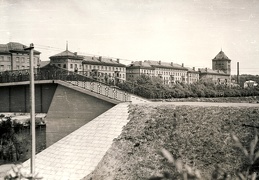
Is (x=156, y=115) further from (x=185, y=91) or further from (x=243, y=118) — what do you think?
(x=185, y=91)

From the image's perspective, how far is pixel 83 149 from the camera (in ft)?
52.5

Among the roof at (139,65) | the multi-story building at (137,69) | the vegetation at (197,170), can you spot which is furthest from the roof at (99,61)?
the vegetation at (197,170)

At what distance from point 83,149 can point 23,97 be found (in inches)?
425

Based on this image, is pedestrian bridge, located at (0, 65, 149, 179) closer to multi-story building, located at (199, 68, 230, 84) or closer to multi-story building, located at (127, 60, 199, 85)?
multi-story building, located at (127, 60, 199, 85)

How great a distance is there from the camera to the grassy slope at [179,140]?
11.9m

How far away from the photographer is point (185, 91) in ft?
175

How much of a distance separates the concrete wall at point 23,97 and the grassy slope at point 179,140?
978 cm

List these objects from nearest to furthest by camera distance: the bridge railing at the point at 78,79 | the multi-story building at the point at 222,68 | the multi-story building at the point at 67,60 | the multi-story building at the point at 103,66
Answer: the bridge railing at the point at 78,79
the multi-story building at the point at 67,60
the multi-story building at the point at 103,66
the multi-story building at the point at 222,68

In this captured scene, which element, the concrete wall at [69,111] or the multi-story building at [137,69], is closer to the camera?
the concrete wall at [69,111]

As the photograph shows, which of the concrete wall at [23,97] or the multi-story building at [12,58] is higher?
the multi-story building at [12,58]

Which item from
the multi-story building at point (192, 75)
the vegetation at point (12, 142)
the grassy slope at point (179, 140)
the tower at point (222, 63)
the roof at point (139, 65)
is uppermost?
the tower at point (222, 63)

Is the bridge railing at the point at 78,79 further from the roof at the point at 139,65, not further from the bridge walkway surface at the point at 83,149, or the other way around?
the roof at the point at 139,65

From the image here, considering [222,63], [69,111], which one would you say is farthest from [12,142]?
[222,63]

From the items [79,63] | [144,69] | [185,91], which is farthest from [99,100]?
[144,69]
